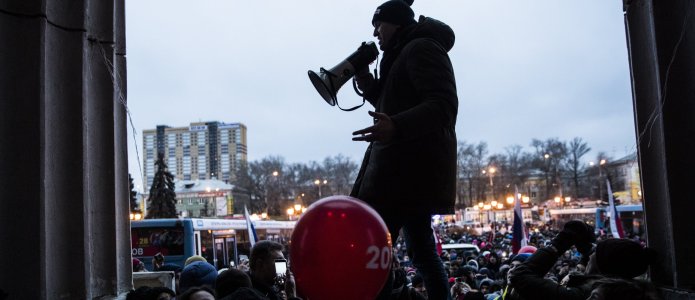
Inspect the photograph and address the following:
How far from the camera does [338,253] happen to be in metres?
2.55

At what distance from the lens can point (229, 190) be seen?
114125 millimetres

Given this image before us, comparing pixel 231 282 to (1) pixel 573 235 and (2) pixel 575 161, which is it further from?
(2) pixel 575 161

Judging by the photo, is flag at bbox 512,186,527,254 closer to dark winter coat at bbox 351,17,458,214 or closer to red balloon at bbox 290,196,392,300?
dark winter coat at bbox 351,17,458,214

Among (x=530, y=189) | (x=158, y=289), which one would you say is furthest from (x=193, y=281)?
(x=530, y=189)

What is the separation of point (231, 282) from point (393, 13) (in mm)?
2020

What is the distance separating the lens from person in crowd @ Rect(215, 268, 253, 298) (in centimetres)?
433

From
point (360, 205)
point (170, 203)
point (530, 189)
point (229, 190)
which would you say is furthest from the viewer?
point (530, 189)

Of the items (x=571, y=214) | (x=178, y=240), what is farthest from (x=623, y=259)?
(x=571, y=214)

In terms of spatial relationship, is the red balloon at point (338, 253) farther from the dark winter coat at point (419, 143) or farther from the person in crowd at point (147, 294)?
the person in crowd at point (147, 294)

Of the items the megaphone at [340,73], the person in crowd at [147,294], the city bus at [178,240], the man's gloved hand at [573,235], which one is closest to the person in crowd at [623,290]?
the man's gloved hand at [573,235]

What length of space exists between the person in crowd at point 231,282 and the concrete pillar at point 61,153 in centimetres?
60

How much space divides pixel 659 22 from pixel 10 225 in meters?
3.31

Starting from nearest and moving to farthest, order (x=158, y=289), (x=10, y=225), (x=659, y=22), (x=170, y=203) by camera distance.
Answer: (x=10, y=225) < (x=659, y=22) < (x=158, y=289) < (x=170, y=203)

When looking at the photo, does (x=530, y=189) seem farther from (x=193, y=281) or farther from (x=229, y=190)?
(x=193, y=281)
